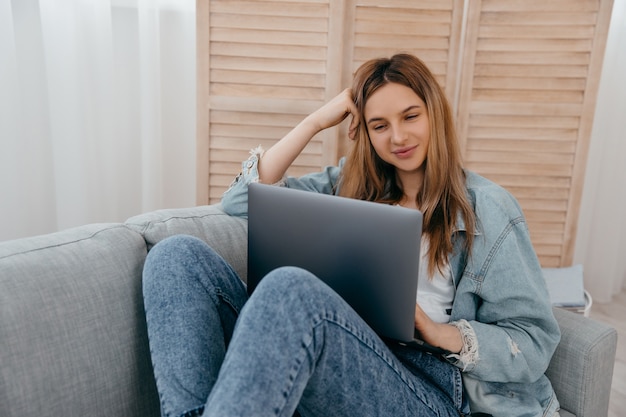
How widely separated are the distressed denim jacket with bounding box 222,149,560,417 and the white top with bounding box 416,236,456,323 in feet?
0.10

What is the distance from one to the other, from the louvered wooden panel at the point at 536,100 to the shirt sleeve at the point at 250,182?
0.63 m

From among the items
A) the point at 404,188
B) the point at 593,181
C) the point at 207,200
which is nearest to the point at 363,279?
the point at 404,188

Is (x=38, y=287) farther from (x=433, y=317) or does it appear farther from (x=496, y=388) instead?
(x=496, y=388)

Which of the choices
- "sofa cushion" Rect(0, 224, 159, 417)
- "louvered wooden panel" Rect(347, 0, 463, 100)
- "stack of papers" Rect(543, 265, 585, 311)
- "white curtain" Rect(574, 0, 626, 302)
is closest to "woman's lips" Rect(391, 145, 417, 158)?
"sofa cushion" Rect(0, 224, 159, 417)

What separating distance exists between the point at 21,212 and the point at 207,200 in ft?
2.02

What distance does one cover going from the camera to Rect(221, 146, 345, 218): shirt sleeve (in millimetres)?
1257

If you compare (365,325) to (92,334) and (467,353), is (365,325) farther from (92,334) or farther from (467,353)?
(92,334)

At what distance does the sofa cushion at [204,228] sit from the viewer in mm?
1082

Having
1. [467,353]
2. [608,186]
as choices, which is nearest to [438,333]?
[467,353]

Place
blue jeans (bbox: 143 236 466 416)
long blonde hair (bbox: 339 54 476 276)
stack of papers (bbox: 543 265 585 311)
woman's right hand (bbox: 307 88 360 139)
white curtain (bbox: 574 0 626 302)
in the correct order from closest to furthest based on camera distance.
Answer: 1. blue jeans (bbox: 143 236 466 416)
2. long blonde hair (bbox: 339 54 476 276)
3. woman's right hand (bbox: 307 88 360 139)
4. stack of papers (bbox: 543 265 585 311)
5. white curtain (bbox: 574 0 626 302)

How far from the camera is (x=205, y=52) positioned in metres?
1.66

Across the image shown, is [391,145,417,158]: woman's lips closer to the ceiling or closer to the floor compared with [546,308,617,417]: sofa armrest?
closer to the ceiling

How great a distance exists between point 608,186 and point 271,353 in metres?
2.17

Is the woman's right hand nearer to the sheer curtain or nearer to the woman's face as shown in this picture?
the woman's face
